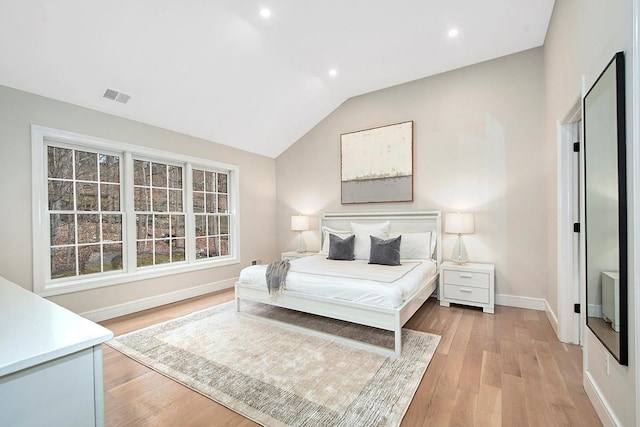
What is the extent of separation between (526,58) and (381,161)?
2310 mm

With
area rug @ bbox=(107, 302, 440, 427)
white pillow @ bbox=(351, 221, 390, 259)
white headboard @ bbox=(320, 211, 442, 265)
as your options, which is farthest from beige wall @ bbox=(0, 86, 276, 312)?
white pillow @ bbox=(351, 221, 390, 259)

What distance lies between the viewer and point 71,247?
3.31m

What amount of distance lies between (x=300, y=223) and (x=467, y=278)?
2.91m

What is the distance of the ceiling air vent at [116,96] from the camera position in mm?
3271

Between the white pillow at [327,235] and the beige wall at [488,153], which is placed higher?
the beige wall at [488,153]

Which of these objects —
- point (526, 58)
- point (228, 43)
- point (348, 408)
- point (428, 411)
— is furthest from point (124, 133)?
point (526, 58)

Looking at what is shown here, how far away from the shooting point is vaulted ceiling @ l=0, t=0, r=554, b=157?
267 cm

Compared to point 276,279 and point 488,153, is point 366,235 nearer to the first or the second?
point 276,279

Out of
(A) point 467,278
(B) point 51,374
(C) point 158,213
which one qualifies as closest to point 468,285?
(A) point 467,278

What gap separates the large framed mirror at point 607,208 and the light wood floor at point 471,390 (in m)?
0.56

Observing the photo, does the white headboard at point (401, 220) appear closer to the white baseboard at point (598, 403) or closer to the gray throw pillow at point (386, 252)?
the gray throw pillow at point (386, 252)

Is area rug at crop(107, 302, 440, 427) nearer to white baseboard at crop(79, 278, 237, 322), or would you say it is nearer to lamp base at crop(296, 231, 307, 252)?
white baseboard at crop(79, 278, 237, 322)

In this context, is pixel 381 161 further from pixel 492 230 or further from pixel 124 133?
pixel 124 133

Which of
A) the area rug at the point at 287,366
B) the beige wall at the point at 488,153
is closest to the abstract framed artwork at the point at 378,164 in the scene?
the beige wall at the point at 488,153
